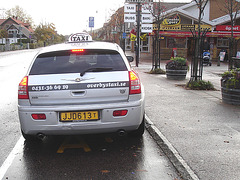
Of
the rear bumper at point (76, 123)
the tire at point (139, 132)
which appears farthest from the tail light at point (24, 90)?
the tire at point (139, 132)

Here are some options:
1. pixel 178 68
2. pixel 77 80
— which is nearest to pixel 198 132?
pixel 77 80

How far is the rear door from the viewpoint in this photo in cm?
422

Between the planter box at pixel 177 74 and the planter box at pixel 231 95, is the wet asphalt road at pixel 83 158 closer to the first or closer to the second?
the planter box at pixel 231 95

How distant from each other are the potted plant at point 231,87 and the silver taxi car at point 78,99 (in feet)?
13.4

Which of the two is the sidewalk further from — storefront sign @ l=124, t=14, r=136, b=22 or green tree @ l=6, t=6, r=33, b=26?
green tree @ l=6, t=6, r=33, b=26

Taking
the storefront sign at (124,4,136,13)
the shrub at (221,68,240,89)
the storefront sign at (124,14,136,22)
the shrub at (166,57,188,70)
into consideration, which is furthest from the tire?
the storefront sign at (124,14,136,22)

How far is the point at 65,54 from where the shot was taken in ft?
15.1

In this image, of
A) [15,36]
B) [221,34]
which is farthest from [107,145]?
[15,36]

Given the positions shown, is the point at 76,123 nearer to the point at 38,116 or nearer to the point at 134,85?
the point at 38,116

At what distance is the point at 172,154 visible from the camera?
170 inches

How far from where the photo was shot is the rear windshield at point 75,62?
174 inches

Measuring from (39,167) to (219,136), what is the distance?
3073 mm

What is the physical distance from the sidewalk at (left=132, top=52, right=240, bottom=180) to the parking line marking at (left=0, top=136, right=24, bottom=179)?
2299 millimetres

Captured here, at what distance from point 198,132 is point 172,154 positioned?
50.3 inches
